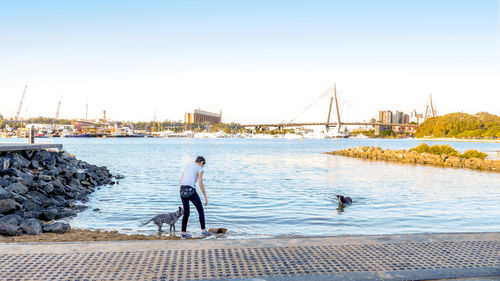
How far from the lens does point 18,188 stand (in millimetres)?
11227

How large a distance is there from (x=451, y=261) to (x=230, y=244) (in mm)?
2691

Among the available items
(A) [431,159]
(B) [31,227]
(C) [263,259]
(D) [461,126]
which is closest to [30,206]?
(B) [31,227]

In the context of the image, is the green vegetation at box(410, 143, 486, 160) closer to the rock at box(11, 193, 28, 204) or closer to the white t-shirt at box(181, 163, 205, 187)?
the white t-shirt at box(181, 163, 205, 187)

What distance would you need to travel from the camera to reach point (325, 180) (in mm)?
22234

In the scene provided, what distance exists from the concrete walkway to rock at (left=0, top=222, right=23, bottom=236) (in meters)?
2.47

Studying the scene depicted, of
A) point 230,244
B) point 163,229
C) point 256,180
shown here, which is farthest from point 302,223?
point 256,180

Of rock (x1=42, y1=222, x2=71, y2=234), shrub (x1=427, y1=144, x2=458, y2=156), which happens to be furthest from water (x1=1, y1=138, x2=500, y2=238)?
shrub (x1=427, y1=144, x2=458, y2=156)

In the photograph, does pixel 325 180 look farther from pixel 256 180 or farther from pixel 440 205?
pixel 440 205

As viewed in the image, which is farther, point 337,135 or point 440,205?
point 337,135

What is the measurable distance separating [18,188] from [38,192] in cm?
107

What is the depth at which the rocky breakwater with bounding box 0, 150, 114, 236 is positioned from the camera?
830 centimetres

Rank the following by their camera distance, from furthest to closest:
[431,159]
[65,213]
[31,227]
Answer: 1. [431,159]
2. [65,213]
3. [31,227]

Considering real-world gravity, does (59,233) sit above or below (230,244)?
below

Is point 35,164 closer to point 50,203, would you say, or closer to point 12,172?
point 12,172
